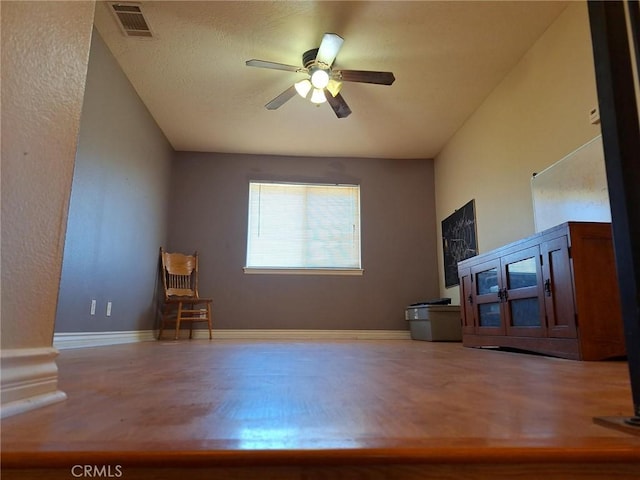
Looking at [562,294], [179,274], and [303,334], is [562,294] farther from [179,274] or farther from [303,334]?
[179,274]

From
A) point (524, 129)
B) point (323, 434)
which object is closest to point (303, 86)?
point (524, 129)

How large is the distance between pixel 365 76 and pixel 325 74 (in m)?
0.30

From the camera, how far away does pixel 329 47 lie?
9.56 feet

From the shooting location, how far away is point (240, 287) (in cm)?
507

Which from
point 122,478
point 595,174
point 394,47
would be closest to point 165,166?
point 394,47

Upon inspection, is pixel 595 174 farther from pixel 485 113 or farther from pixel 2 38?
pixel 2 38

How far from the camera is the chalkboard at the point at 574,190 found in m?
2.38

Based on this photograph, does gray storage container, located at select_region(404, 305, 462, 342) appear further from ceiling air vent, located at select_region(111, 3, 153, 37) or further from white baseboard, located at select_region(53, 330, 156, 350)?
ceiling air vent, located at select_region(111, 3, 153, 37)

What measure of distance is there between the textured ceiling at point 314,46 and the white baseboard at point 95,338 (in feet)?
7.23

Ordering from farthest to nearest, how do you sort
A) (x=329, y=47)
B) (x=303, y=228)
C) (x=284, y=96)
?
1. (x=303, y=228)
2. (x=284, y=96)
3. (x=329, y=47)

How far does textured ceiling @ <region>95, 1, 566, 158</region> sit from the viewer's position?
287 cm

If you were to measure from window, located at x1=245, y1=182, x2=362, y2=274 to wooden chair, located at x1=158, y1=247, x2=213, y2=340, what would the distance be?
69 cm

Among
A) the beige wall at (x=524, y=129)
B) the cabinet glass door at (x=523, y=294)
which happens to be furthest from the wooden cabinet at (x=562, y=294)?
the beige wall at (x=524, y=129)

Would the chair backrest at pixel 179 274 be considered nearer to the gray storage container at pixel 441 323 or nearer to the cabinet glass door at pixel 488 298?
the gray storage container at pixel 441 323
